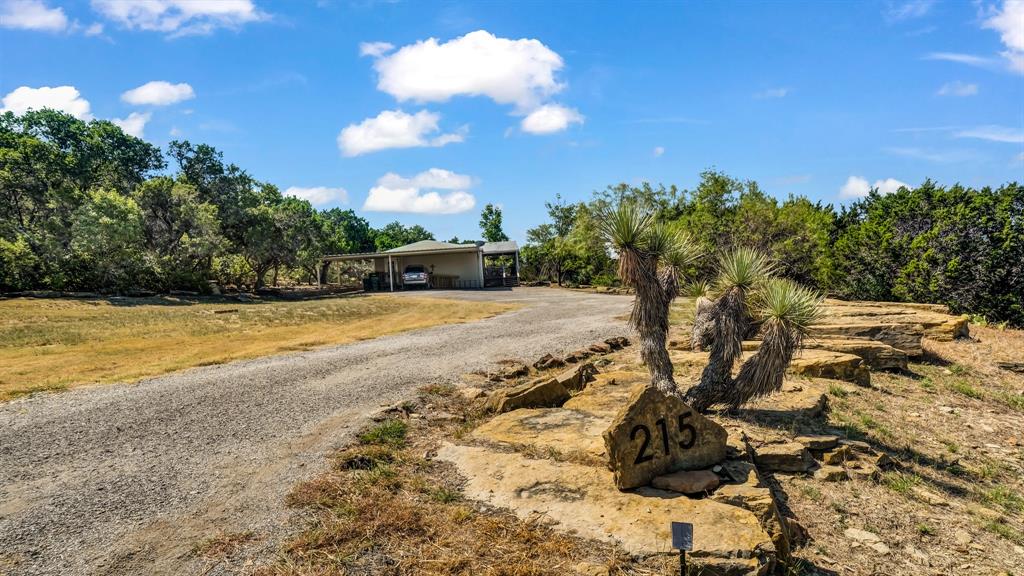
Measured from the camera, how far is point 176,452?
5.47m

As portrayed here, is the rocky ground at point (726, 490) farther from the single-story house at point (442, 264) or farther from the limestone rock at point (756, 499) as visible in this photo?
the single-story house at point (442, 264)

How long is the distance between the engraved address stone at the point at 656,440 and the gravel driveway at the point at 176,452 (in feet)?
8.69

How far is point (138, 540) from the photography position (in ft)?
12.1

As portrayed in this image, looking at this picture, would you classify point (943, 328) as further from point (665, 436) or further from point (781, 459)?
point (665, 436)

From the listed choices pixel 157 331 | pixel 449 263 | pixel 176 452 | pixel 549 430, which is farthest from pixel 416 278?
pixel 549 430

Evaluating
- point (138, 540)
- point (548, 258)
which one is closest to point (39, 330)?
point (138, 540)

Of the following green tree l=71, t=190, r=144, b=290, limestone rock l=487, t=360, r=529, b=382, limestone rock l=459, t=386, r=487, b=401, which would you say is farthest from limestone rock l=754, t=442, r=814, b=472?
green tree l=71, t=190, r=144, b=290

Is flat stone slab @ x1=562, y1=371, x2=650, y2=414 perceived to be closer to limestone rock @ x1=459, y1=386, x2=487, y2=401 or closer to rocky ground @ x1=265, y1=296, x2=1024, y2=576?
rocky ground @ x1=265, y1=296, x2=1024, y2=576

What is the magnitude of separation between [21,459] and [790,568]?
7.28m

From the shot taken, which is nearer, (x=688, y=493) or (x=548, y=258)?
(x=688, y=493)

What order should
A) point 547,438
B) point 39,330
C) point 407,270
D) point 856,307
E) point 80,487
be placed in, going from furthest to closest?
point 407,270 → point 39,330 → point 856,307 → point 547,438 → point 80,487

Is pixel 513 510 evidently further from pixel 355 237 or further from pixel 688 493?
pixel 355 237

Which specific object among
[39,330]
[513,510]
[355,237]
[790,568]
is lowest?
[790,568]

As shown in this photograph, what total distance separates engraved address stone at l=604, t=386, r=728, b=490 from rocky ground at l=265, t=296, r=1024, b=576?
0.43ft
